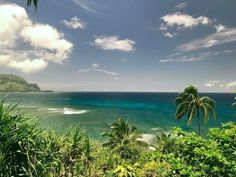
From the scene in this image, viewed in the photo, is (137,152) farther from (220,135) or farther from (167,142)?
(220,135)

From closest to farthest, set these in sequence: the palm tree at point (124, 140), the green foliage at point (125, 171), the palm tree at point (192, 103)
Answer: the green foliage at point (125, 171), the palm tree at point (124, 140), the palm tree at point (192, 103)

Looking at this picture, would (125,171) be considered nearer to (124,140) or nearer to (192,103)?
(124,140)

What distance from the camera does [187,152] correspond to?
55.6 feet

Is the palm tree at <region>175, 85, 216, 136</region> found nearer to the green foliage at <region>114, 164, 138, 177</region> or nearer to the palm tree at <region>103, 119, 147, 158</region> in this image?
the palm tree at <region>103, 119, 147, 158</region>

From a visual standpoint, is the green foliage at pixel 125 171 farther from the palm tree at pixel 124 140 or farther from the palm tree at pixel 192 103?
the palm tree at pixel 192 103

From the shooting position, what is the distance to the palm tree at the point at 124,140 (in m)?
45.3

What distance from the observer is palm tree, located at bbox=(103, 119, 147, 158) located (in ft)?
149

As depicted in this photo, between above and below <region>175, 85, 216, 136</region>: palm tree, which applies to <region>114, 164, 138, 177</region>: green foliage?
below

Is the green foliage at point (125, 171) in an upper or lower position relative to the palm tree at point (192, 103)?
lower

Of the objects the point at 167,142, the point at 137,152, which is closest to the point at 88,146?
the point at 137,152

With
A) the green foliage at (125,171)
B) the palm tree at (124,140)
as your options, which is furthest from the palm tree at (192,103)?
the green foliage at (125,171)

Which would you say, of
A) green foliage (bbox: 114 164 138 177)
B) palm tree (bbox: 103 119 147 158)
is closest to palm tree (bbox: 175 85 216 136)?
palm tree (bbox: 103 119 147 158)

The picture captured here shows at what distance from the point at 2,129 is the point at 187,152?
9.82 metres

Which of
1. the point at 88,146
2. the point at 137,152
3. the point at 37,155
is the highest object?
the point at 37,155
